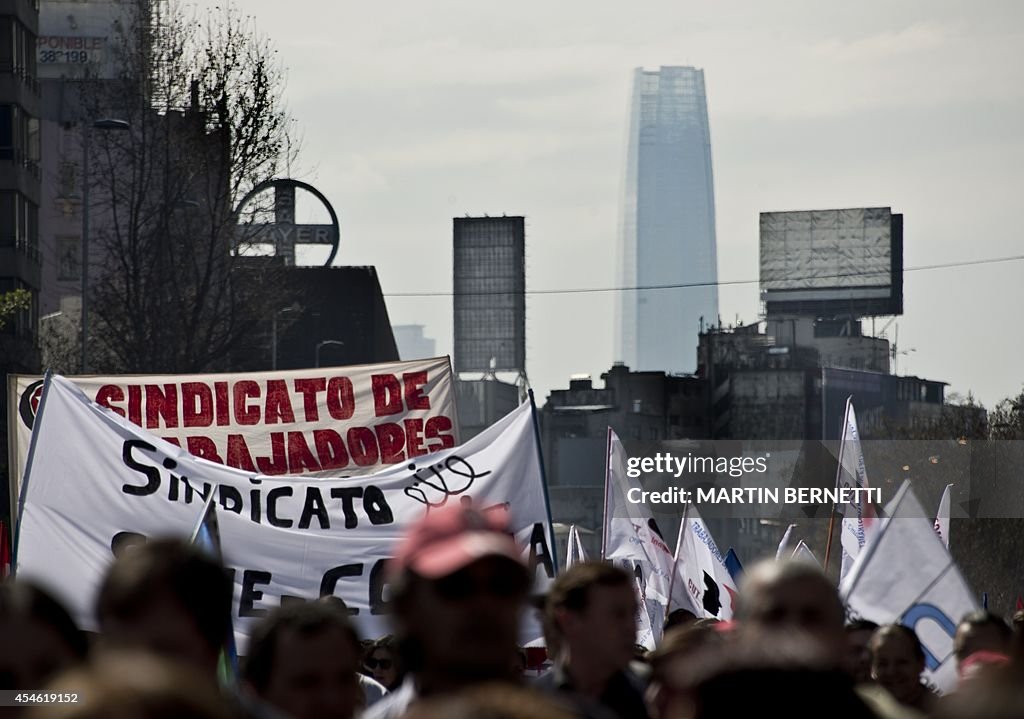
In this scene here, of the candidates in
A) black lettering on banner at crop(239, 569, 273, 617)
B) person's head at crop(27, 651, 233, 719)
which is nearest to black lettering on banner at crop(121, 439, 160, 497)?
black lettering on banner at crop(239, 569, 273, 617)

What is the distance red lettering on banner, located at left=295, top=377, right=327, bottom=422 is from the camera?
1316cm

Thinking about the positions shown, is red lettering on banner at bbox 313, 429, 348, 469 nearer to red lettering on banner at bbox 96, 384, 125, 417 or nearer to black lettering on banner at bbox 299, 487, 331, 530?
red lettering on banner at bbox 96, 384, 125, 417

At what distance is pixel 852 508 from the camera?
16594 millimetres

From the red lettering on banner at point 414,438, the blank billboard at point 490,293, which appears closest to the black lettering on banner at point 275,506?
the red lettering on banner at point 414,438

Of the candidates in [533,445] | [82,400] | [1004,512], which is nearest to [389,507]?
[533,445]

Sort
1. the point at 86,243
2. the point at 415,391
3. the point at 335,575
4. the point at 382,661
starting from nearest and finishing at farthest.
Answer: the point at 382,661, the point at 335,575, the point at 415,391, the point at 86,243

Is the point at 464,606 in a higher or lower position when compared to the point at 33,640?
higher

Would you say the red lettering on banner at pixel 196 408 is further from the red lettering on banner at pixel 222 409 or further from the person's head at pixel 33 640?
the person's head at pixel 33 640

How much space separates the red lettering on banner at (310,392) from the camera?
13.2 metres

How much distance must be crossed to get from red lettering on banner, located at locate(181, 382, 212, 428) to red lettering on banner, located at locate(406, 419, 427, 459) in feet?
4.20

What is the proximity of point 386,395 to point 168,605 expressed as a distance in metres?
9.74

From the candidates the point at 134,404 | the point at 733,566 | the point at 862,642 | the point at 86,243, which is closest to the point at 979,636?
the point at 862,642

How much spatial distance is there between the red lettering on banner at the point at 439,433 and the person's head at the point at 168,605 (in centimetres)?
962

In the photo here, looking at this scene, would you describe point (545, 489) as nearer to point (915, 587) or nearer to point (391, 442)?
point (391, 442)
